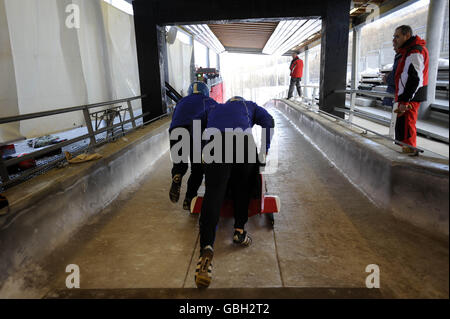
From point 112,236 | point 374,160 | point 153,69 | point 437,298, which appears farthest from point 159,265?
point 153,69

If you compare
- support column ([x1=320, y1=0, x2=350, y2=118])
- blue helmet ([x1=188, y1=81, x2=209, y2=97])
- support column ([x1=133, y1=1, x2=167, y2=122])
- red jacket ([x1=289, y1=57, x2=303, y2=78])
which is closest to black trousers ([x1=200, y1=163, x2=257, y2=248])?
blue helmet ([x1=188, y1=81, x2=209, y2=97])

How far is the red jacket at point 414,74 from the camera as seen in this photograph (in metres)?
3.29

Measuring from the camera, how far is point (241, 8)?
720cm

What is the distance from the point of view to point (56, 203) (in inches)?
118

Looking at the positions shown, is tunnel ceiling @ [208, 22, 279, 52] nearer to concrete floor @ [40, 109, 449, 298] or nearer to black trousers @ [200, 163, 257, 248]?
concrete floor @ [40, 109, 449, 298]

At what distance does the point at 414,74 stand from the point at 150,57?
6162 millimetres

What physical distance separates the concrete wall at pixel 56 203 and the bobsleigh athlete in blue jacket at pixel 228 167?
4.74ft

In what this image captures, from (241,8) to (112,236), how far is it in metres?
6.08

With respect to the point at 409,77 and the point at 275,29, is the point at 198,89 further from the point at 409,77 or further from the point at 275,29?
the point at 275,29

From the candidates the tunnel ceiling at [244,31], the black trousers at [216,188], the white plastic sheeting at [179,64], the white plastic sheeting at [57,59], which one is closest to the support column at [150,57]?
the white plastic sheeting at [57,59]

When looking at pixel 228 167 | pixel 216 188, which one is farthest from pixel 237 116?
pixel 216 188

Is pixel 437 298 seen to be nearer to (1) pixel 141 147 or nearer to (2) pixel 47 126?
(1) pixel 141 147

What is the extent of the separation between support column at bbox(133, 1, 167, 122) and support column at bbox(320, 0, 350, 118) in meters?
4.05

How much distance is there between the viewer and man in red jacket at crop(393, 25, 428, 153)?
3.30 metres
